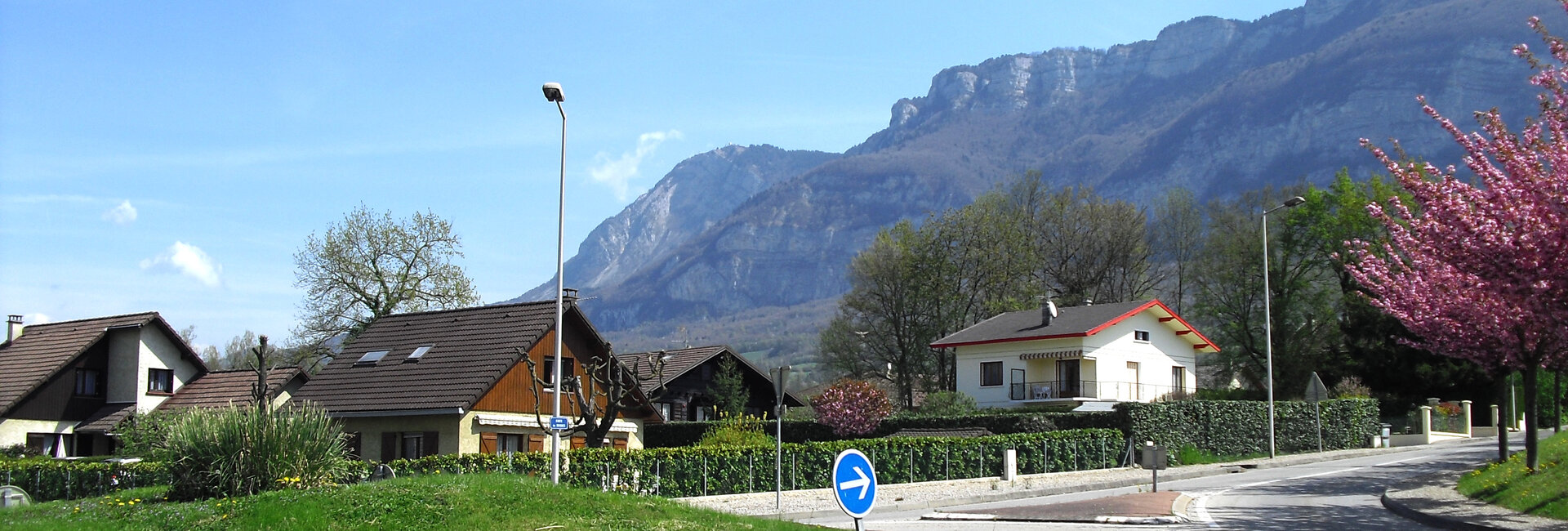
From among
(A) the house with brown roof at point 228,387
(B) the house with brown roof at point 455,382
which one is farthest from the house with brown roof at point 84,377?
(B) the house with brown roof at point 455,382

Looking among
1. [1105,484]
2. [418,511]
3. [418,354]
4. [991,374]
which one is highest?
[418,354]

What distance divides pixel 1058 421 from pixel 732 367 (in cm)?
2267

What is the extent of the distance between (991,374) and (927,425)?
13186 mm

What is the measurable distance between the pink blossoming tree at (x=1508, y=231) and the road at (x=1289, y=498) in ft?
12.3

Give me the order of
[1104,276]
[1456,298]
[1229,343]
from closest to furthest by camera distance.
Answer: [1456,298] < [1229,343] < [1104,276]

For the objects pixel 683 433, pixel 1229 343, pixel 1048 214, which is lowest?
pixel 683 433

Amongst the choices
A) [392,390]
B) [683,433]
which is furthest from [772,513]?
[683,433]

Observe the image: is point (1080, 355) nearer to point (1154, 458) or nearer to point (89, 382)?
point (1154, 458)

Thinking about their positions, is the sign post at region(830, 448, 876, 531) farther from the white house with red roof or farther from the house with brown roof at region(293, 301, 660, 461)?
the white house with red roof

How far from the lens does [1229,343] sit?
63531 millimetres

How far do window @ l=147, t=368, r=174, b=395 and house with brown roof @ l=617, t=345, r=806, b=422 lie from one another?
63.9ft

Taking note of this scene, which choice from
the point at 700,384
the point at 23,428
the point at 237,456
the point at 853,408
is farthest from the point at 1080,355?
the point at 23,428

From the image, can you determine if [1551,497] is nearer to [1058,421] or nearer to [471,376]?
[1058,421]

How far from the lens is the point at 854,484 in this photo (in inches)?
481
